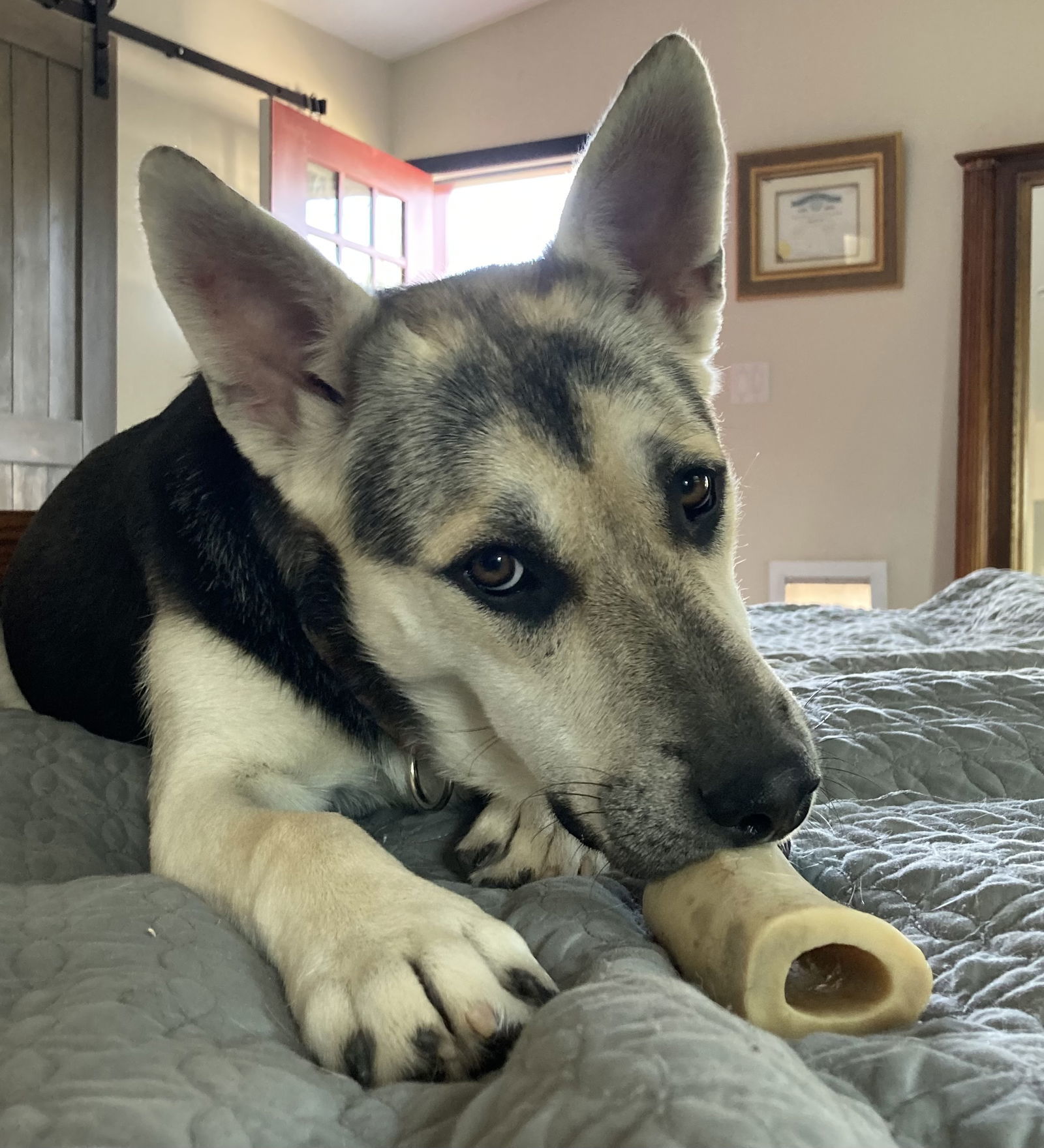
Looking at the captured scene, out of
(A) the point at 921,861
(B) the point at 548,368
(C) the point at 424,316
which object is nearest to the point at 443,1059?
(A) the point at 921,861

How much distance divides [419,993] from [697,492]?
71 cm

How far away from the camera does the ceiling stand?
19.5 ft

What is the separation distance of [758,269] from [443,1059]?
18.6 feet

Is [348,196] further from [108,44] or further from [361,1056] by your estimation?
[361,1056]

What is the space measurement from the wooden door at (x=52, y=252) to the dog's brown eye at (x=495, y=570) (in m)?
3.98

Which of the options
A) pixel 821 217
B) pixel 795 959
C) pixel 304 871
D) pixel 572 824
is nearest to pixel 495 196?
pixel 821 217

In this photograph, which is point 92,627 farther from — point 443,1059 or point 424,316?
point 443,1059

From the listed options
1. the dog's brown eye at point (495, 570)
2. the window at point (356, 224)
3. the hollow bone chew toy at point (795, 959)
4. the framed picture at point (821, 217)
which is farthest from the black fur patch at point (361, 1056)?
the framed picture at point (821, 217)

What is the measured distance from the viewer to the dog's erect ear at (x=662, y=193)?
1317 mm

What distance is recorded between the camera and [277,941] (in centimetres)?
94

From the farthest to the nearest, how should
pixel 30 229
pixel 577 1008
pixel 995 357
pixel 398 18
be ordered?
pixel 398 18
pixel 995 357
pixel 30 229
pixel 577 1008

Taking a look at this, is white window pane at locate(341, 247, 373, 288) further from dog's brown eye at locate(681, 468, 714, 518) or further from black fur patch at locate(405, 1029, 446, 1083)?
black fur patch at locate(405, 1029, 446, 1083)

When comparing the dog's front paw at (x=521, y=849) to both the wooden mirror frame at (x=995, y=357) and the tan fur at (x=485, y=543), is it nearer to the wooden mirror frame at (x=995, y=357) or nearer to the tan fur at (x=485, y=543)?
the tan fur at (x=485, y=543)

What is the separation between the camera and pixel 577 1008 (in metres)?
0.65
